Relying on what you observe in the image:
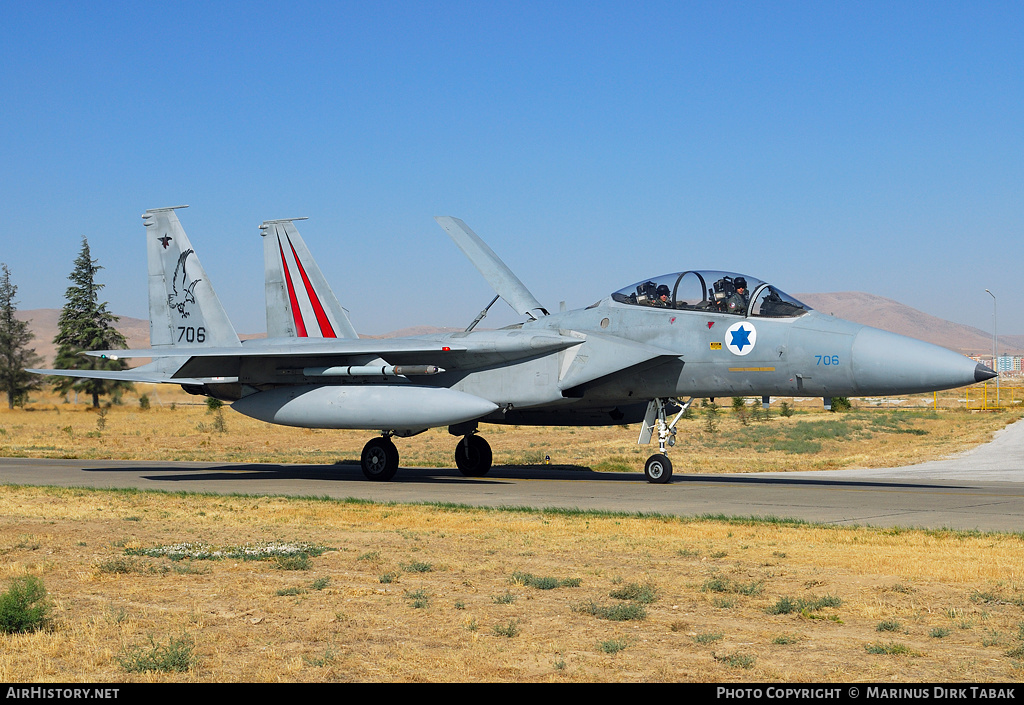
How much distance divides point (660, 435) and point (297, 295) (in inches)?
410

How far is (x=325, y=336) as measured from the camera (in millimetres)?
23672

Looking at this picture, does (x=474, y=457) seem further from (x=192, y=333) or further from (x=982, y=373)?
(x=982, y=373)

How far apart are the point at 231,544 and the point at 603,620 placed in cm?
509

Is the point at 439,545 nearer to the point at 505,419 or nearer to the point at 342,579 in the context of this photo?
the point at 342,579

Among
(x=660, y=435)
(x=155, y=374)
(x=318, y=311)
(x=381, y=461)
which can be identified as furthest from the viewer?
(x=318, y=311)

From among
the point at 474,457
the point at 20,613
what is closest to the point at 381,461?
the point at 474,457

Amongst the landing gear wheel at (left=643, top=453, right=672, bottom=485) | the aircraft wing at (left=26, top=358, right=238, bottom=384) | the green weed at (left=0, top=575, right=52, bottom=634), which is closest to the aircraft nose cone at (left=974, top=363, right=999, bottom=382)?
the landing gear wheel at (left=643, top=453, right=672, bottom=485)

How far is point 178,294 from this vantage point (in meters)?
22.6

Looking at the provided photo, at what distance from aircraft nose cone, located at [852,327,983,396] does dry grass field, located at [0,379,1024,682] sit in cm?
469

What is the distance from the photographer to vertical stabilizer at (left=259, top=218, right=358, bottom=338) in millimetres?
23688

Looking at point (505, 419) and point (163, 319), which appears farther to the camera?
point (163, 319)

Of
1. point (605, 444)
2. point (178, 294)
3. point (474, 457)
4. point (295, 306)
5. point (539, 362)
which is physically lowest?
point (605, 444)

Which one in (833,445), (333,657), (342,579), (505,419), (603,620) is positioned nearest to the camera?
(333,657)
